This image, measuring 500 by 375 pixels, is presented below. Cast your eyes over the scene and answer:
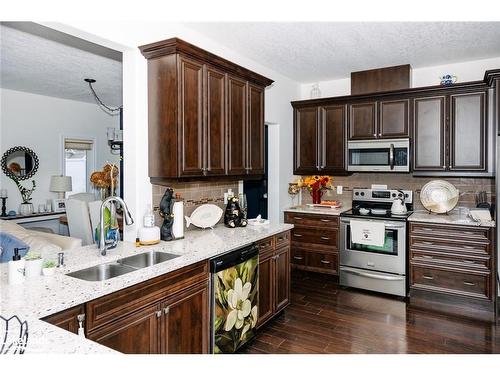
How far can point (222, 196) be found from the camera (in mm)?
3695

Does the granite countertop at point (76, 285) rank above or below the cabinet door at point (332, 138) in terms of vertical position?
below

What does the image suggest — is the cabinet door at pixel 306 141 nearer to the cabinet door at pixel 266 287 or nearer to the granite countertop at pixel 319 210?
the granite countertop at pixel 319 210

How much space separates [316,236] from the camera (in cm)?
457

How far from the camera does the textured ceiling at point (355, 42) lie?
3.14 metres

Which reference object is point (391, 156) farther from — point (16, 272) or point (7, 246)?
point (7, 246)

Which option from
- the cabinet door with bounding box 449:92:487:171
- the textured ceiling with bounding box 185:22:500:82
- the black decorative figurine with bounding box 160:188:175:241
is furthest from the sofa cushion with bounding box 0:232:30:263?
the cabinet door with bounding box 449:92:487:171

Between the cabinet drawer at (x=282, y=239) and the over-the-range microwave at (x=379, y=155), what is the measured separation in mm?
1649

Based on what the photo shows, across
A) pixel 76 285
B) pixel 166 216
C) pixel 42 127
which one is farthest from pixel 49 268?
pixel 42 127

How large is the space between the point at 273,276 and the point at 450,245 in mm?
1940

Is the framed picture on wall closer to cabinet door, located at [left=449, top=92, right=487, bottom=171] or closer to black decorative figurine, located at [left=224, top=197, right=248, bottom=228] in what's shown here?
black decorative figurine, located at [left=224, top=197, right=248, bottom=228]

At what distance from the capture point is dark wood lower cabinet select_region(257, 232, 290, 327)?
305cm

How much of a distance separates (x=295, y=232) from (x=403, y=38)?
259cm

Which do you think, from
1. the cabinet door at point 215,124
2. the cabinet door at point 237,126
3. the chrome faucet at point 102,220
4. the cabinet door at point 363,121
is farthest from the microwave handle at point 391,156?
the chrome faucet at point 102,220

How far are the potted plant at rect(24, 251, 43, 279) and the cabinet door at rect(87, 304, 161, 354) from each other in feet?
1.56
